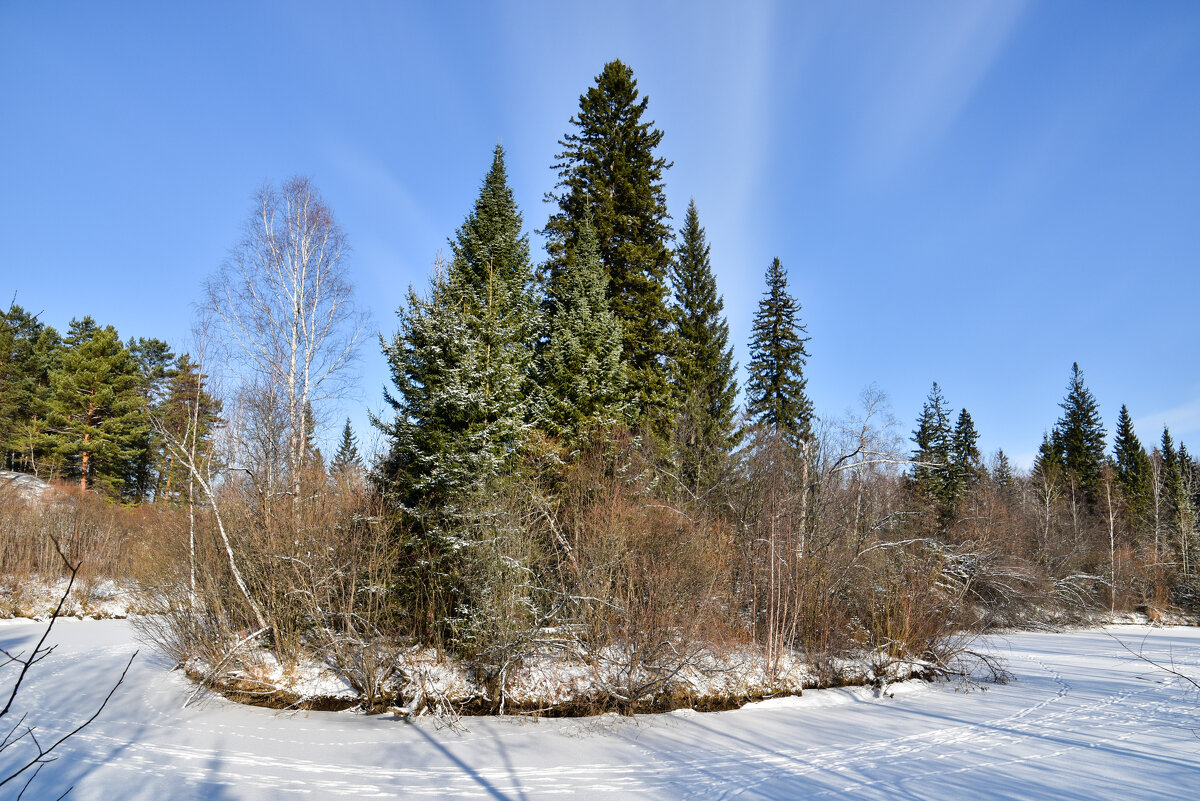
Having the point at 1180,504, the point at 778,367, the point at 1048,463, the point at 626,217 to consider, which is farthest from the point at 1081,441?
the point at 626,217

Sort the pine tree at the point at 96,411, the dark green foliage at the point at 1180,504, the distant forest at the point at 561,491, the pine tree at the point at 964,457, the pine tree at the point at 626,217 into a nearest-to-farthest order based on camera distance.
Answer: the distant forest at the point at 561,491, the pine tree at the point at 626,217, the pine tree at the point at 96,411, the dark green foliage at the point at 1180,504, the pine tree at the point at 964,457

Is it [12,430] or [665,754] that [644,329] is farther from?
[12,430]

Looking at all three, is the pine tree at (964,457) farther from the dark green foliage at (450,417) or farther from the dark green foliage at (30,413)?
the dark green foliage at (30,413)

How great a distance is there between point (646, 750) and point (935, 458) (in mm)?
33376

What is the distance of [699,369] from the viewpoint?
24000 millimetres

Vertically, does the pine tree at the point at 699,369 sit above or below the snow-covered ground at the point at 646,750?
above

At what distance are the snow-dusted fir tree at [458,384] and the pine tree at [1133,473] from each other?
4667 centimetres

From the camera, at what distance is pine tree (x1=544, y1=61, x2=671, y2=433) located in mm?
20094

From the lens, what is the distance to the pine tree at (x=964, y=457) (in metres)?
39.2

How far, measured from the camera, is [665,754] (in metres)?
10.1

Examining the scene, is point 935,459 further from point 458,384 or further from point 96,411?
point 96,411

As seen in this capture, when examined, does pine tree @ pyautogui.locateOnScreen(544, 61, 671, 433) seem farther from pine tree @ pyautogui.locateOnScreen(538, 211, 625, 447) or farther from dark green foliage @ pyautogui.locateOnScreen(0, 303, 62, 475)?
dark green foliage @ pyautogui.locateOnScreen(0, 303, 62, 475)

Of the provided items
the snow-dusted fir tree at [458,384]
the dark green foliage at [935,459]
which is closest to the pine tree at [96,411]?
the snow-dusted fir tree at [458,384]

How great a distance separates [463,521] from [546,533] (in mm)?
2431
